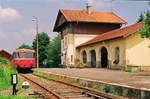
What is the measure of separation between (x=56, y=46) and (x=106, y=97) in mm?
52841

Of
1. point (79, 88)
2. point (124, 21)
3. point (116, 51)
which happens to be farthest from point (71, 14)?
point (79, 88)

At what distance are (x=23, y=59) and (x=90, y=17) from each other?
15.2m

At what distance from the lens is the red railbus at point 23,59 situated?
909 inches

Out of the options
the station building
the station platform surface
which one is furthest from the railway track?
the station building

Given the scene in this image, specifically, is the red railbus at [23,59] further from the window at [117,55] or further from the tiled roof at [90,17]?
the tiled roof at [90,17]

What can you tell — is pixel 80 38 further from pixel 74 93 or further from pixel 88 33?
pixel 74 93

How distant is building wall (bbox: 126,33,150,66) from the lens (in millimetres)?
→ 20906

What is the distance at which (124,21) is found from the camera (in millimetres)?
35312

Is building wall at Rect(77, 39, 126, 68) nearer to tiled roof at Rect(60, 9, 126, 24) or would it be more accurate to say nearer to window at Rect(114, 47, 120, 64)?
window at Rect(114, 47, 120, 64)

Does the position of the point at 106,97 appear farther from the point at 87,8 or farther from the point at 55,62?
the point at 55,62

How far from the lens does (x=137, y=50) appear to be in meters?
21.1

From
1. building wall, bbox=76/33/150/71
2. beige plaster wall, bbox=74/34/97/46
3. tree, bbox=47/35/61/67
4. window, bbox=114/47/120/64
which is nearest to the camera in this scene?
building wall, bbox=76/33/150/71

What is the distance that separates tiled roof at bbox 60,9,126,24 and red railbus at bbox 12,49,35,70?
10.8 meters

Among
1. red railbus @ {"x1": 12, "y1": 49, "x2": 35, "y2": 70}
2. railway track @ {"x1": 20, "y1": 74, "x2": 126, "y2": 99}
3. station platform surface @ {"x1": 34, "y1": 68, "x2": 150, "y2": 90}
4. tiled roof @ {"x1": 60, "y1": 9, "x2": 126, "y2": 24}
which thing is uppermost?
tiled roof @ {"x1": 60, "y1": 9, "x2": 126, "y2": 24}
